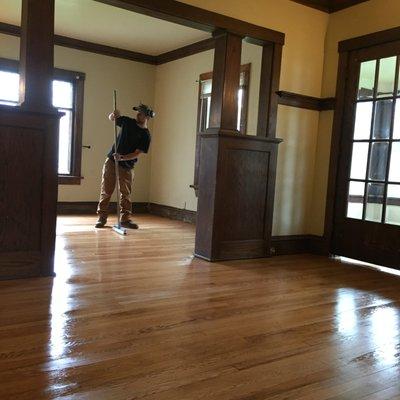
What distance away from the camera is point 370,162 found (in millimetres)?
3980

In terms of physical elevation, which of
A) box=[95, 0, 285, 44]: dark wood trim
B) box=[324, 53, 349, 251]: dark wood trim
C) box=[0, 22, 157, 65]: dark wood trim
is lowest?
box=[324, 53, 349, 251]: dark wood trim

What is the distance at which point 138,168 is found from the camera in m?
7.09

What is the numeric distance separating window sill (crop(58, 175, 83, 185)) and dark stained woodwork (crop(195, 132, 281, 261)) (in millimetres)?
3140

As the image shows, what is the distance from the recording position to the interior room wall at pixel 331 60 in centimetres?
398

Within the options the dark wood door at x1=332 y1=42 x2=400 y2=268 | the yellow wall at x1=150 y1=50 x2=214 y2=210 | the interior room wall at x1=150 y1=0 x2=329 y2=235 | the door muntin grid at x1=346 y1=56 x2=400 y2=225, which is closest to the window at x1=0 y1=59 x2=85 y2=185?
the yellow wall at x1=150 y1=50 x2=214 y2=210

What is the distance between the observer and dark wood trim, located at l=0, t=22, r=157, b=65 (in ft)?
19.0

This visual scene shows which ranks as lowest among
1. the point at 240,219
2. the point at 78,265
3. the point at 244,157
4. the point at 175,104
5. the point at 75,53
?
the point at 78,265

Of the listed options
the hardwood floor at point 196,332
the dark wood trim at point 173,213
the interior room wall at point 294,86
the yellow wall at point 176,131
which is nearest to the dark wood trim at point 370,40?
the interior room wall at point 294,86

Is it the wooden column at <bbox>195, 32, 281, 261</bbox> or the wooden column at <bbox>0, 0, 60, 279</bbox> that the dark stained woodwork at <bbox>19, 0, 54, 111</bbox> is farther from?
the wooden column at <bbox>195, 32, 281, 261</bbox>

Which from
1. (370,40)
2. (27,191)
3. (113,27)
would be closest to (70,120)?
(113,27)

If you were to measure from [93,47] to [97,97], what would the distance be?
0.70 metres

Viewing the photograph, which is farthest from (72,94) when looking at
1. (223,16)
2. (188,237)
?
(223,16)

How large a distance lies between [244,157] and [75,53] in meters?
3.70

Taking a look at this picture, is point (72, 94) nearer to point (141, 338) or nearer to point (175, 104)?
point (175, 104)
